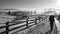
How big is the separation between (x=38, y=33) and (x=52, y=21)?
1.17m

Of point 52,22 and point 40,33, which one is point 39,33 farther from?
point 52,22

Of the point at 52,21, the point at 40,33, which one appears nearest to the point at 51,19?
the point at 52,21

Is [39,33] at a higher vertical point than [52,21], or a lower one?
lower

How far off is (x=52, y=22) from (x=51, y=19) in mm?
161

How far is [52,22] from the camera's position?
3.03 metres

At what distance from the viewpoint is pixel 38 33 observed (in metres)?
3.66

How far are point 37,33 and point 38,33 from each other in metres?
0.07

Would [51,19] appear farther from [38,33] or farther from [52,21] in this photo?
[38,33]

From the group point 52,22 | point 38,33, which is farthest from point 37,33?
point 52,22

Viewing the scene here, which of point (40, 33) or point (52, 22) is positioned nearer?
point (52, 22)

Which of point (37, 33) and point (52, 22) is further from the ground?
point (52, 22)

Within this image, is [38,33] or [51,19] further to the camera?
[38,33]

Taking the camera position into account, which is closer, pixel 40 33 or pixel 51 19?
pixel 51 19

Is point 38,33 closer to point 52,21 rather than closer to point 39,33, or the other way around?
point 39,33
